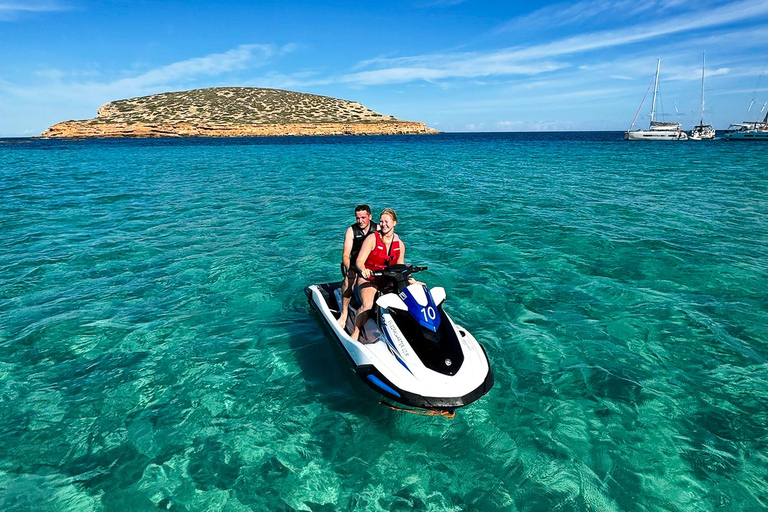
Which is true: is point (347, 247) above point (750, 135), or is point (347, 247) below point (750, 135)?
below

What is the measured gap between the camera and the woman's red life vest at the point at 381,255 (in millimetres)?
6578

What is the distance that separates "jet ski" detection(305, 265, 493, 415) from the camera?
194 inches

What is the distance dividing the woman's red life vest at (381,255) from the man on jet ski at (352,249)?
0.31 m

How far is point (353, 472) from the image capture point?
492 cm

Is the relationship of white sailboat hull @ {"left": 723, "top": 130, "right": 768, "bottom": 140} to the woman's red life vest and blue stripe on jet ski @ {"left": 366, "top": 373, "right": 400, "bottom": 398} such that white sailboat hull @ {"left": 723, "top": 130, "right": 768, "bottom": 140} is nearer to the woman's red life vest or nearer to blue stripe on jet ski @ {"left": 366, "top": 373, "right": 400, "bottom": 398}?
the woman's red life vest

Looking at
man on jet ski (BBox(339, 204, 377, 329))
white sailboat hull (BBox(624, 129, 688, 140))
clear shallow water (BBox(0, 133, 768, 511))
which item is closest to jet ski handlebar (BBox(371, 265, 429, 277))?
man on jet ski (BBox(339, 204, 377, 329))

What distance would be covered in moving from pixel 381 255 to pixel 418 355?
1876 millimetres

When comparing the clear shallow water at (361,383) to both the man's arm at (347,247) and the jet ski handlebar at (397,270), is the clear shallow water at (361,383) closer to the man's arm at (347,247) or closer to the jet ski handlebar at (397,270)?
the man's arm at (347,247)

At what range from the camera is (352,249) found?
7035 mm

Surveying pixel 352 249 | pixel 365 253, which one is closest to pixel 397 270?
pixel 365 253

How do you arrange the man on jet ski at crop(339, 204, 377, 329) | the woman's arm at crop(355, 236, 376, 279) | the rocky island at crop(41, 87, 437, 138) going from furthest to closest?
the rocky island at crop(41, 87, 437, 138) < the man on jet ski at crop(339, 204, 377, 329) < the woman's arm at crop(355, 236, 376, 279)

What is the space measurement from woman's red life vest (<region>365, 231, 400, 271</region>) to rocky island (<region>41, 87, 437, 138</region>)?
121 m

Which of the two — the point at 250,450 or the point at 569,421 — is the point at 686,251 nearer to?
the point at 569,421

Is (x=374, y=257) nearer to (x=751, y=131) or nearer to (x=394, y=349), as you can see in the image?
(x=394, y=349)
